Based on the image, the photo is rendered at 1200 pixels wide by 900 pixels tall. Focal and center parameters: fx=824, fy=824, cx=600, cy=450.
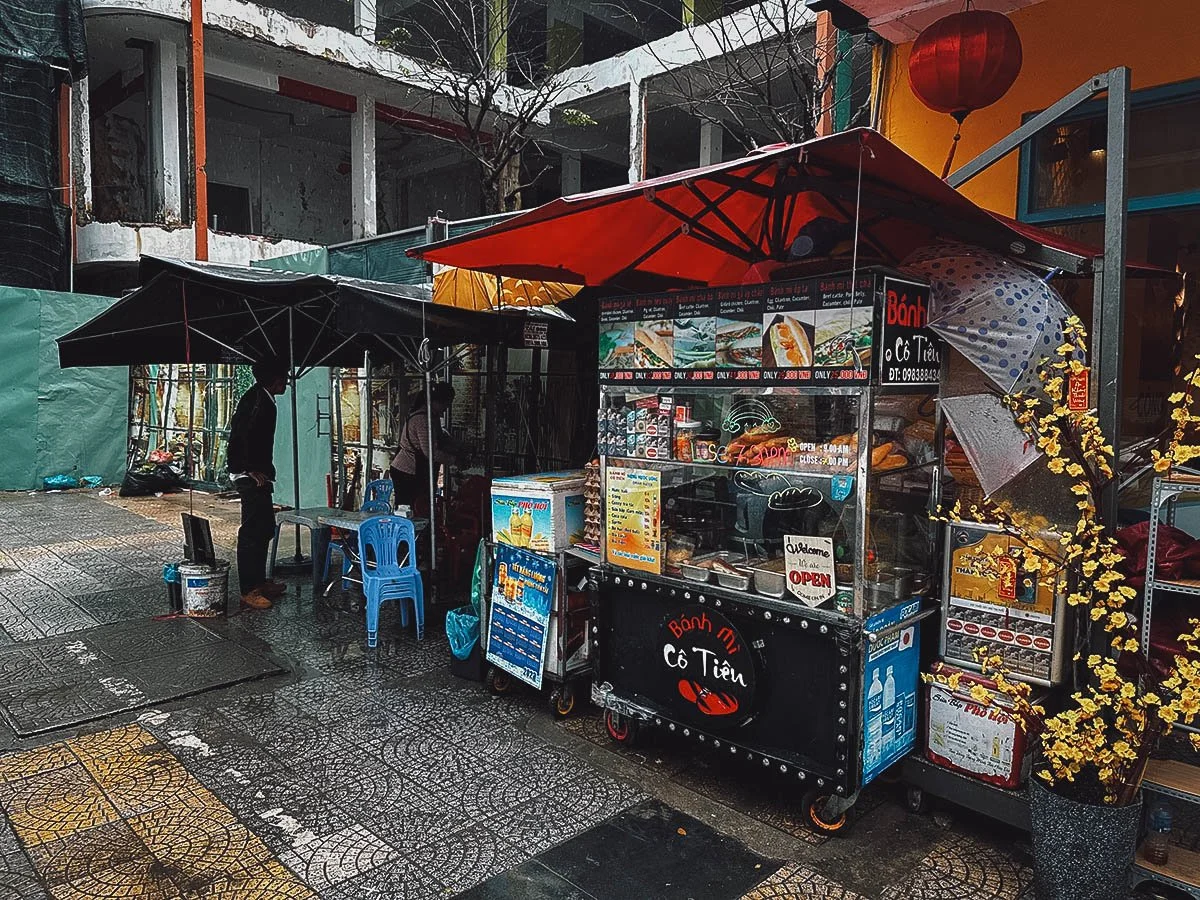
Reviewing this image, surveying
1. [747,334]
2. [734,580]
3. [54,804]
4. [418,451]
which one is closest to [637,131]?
[418,451]

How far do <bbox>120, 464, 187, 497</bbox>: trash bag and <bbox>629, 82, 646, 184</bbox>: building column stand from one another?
9348 mm

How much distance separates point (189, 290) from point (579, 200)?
4.80m

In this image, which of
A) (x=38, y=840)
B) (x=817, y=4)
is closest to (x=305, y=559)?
(x=38, y=840)

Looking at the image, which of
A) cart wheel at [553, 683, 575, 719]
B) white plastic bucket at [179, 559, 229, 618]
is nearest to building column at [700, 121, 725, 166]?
white plastic bucket at [179, 559, 229, 618]

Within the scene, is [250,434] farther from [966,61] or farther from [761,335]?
[966,61]

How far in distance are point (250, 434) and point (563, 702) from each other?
3.91m

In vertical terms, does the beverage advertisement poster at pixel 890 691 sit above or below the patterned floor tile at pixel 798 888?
above

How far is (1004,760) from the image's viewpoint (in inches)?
136

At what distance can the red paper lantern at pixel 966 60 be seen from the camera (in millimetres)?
4297

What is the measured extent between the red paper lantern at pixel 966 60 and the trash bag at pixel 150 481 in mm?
13015

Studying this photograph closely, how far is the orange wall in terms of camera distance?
4.75 metres

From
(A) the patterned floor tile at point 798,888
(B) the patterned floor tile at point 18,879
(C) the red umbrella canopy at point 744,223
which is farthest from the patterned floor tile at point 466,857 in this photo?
(C) the red umbrella canopy at point 744,223

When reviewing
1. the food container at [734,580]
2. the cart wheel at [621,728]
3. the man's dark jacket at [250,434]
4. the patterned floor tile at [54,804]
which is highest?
the man's dark jacket at [250,434]

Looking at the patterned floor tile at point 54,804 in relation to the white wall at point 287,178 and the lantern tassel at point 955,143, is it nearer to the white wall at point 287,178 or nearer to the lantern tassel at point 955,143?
the lantern tassel at point 955,143
